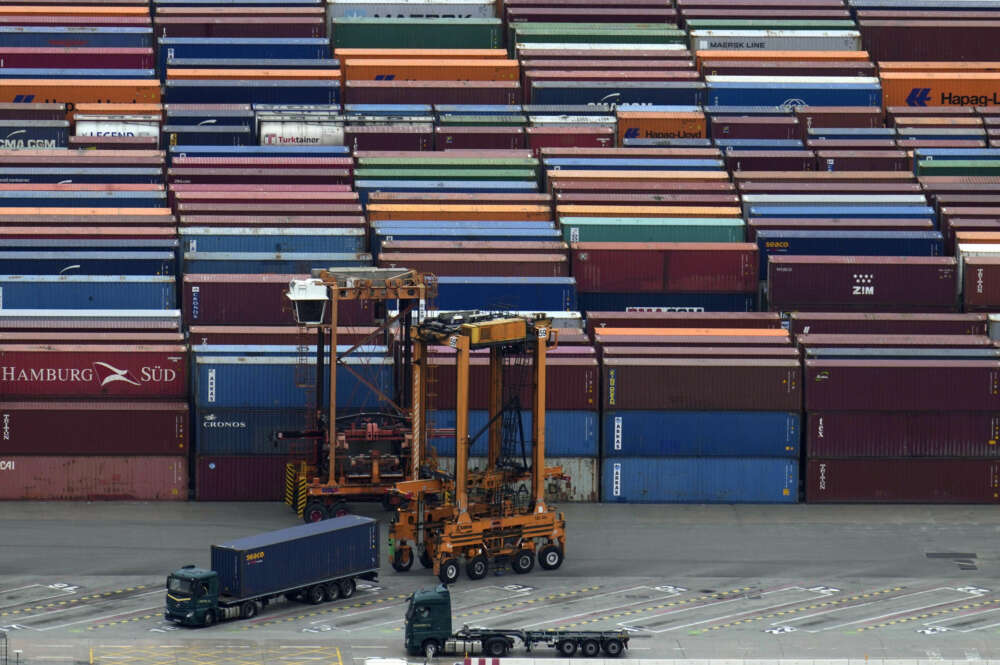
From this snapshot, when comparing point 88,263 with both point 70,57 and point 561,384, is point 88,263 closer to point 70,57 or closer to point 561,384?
point 561,384

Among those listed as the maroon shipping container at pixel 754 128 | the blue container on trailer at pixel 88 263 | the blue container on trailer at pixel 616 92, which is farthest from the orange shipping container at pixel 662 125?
the blue container on trailer at pixel 88 263

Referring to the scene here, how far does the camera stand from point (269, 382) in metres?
101

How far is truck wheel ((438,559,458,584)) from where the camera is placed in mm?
88812

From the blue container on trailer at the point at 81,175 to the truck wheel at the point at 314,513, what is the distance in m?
32.4

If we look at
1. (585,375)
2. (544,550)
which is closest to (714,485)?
(585,375)

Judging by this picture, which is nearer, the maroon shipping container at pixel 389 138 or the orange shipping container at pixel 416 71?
the maroon shipping container at pixel 389 138

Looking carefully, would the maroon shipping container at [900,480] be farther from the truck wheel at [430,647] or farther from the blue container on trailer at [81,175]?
the blue container on trailer at [81,175]

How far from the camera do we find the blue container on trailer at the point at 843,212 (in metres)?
121

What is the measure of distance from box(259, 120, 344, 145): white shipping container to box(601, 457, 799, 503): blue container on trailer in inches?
1415

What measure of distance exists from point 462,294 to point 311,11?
144 ft

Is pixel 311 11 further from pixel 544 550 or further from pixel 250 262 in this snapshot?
pixel 544 550

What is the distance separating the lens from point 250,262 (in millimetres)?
111688

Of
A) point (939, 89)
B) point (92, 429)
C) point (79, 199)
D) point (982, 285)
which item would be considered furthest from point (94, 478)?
point (939, 89)

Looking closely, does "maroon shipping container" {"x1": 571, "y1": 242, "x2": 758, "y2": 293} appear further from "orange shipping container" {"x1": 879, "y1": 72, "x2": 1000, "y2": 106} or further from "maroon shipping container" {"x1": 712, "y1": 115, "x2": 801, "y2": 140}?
"orange shipping container" {"x1": 879, "y1": 72, "x2": 1000, "y2": 106}
